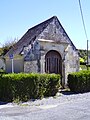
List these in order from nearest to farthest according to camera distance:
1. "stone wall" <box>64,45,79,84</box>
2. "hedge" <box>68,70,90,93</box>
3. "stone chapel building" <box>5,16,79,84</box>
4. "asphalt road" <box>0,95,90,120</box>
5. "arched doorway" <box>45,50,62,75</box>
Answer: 1. "asphalt road" <box>0,95,90,120</box>
2. "hedge" <box>68,70,90,93</box>
3. "stone chapel building" <box>5,16,79,84</box>
4. "arched doorway" <box>45,50,62,75</box>
5. "stone wall" <box>64,45,79,84</box>

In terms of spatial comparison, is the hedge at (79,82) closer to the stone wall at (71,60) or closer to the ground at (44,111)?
the stone wall at (71,60)

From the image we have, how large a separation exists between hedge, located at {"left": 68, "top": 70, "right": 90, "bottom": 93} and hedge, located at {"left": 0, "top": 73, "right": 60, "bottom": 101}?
95.6 inches

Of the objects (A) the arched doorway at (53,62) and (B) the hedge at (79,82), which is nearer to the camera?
(B) the hedge at (79,82)

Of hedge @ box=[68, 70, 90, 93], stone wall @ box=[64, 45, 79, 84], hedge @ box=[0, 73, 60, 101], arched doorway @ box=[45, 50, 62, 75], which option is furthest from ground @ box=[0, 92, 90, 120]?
stone wall @ box=[64, 45, 79, 84]

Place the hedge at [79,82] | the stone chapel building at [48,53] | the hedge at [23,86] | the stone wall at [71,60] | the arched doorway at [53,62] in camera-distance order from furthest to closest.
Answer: the stone wall at [71,60]
the arched doorway at [53,62]
the stone chapel building at [48,53]
the hedge at [79,82]
the hedge at [23,86]

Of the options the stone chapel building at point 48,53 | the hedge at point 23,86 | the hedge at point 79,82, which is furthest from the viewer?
the stone chapel building at point 48,53

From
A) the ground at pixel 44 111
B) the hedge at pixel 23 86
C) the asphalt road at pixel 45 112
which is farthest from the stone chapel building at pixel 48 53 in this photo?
the asphalt road at pixel 45 112

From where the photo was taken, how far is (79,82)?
1609 cm

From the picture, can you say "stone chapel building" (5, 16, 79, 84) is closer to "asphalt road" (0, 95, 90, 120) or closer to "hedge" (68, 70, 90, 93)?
"hedge" (68, 70, 90, 93)

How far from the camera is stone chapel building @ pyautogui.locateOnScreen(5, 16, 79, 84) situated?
17297 millimetres

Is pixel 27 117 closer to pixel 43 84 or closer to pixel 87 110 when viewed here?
pixel 87 110

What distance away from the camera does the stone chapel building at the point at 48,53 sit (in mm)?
17297

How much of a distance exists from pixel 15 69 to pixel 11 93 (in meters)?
6.16

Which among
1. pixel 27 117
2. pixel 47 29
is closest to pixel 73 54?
pixel 47 29
